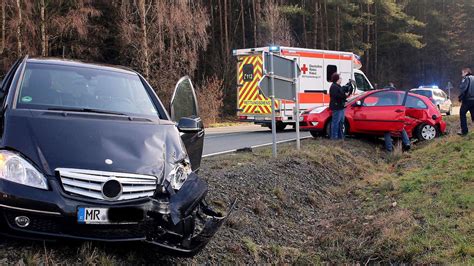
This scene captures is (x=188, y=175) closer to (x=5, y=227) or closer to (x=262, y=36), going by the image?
(x=5, y=227)

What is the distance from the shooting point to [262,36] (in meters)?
38.2

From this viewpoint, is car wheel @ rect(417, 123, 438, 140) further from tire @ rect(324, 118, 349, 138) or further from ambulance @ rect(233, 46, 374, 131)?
ambulance @ rect(233, 46, 374, 131)

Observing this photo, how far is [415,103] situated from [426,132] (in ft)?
2.88

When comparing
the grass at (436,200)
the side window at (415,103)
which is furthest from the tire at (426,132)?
the grass at (436,200)

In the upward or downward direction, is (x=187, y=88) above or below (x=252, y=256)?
above

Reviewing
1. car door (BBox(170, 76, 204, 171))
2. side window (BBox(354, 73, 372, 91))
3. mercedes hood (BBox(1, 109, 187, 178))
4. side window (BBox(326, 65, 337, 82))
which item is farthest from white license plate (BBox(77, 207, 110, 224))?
side window (BBox(354, 73, 372, 91))

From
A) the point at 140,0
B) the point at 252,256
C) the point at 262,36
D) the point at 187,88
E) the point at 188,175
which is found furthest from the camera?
the point at 262,36

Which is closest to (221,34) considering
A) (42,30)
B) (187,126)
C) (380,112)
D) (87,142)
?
(42,30)

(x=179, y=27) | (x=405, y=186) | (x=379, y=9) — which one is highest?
(x=379, y=9)

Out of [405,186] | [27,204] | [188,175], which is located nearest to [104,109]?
[188,175]

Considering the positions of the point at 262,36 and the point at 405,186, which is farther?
the point at 262,36

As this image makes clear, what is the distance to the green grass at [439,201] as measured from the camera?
484 cm

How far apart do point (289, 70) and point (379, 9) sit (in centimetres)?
4513

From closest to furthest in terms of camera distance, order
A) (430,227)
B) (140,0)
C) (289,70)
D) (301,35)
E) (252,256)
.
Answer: (252,256), (430,227), (289,70), (140,0), (301,35)
